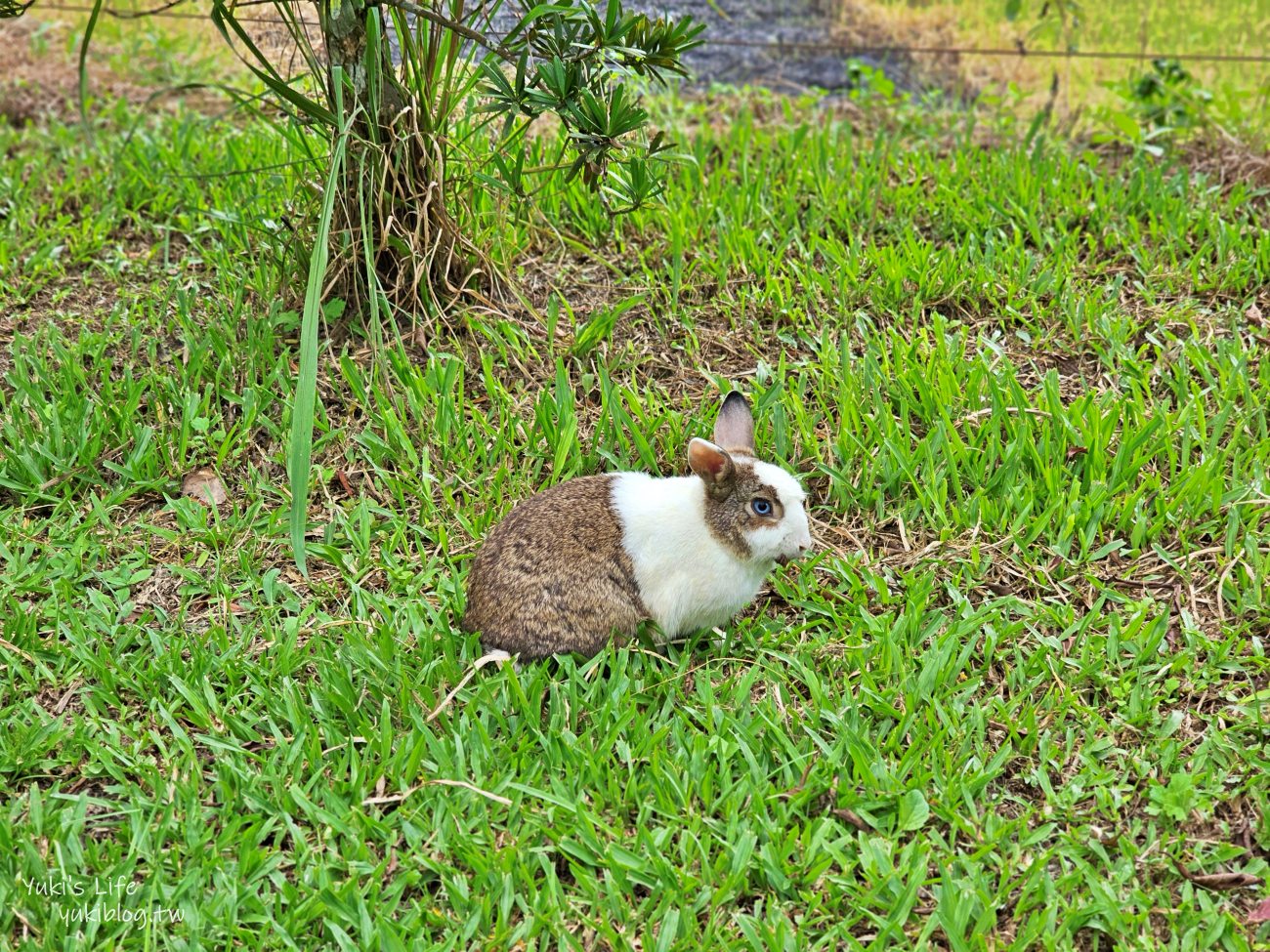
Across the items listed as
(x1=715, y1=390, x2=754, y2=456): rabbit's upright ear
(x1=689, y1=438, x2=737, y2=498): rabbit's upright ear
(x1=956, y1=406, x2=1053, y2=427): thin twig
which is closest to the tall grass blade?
(x1=689, y1=438, x2=737, y2=498): rabbit's upright ear

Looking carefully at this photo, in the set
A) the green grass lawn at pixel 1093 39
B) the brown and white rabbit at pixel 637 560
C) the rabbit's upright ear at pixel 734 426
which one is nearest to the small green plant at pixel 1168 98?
the green grass lawn at pixel 1093 39

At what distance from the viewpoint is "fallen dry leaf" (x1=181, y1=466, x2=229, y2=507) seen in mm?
4062

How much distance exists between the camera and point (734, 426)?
3.66 m

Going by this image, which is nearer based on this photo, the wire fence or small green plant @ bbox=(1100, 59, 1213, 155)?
small green plant @ bbox=(1100, 59, 1213, 155)

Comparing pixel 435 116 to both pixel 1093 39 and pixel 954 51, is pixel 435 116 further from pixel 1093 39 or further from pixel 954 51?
pixel 1093 39

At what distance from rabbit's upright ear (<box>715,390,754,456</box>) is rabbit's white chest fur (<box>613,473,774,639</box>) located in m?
0.24

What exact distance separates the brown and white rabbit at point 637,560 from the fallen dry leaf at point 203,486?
1.17 meters

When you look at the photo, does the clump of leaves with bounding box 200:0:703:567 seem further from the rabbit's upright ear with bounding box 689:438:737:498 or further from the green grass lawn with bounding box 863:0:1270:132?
the green grass lawn with bounding box 863:0:1270:132

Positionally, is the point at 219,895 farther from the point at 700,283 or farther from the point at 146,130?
the point at 146,130

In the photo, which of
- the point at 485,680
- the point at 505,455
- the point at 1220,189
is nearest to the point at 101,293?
the point at 505,455

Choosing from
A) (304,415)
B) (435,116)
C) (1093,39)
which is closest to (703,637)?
(304,415)

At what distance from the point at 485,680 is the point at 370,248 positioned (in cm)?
172

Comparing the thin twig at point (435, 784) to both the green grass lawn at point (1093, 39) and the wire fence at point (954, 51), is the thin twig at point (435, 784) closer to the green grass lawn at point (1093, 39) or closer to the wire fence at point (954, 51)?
the wire fence at point (954, 51)

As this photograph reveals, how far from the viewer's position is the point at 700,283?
490 centimetres
